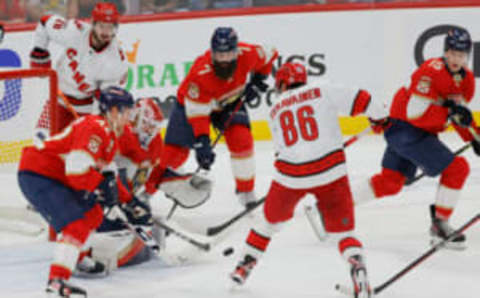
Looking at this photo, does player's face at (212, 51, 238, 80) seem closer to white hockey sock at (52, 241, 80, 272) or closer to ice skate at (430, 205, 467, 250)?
ice skate at (430, 205, 467, 250)

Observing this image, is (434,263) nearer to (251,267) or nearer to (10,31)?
(251,267)

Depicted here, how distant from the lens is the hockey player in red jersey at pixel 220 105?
15.9 ft

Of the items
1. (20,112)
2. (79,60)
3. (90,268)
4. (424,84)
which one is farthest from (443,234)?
(20,112)

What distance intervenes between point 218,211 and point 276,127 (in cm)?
167

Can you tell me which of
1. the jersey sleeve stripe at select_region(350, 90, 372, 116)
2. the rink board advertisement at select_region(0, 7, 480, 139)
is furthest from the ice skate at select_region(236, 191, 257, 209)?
the rink board advertisement at select_region(0, 7, 480, 139)

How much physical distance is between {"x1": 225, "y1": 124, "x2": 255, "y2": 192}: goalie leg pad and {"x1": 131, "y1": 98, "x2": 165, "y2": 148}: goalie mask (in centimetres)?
65

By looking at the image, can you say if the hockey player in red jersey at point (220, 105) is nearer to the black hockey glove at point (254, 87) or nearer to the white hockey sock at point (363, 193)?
the black hockey glove at point (254, 87)

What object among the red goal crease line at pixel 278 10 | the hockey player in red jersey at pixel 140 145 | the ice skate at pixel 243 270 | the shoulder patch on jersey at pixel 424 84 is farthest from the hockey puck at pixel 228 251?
the red goal crease line at pixel 278 10

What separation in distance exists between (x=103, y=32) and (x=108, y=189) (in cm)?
140

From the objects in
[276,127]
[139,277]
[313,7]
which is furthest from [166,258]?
[313,7]

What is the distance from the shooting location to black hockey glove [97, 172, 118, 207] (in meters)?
3.83

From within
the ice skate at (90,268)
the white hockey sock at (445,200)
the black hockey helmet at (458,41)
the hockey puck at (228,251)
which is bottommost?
the ice skate at (90,268)

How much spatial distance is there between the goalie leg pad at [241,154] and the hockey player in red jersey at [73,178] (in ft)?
4.47

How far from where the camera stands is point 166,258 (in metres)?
4.19
